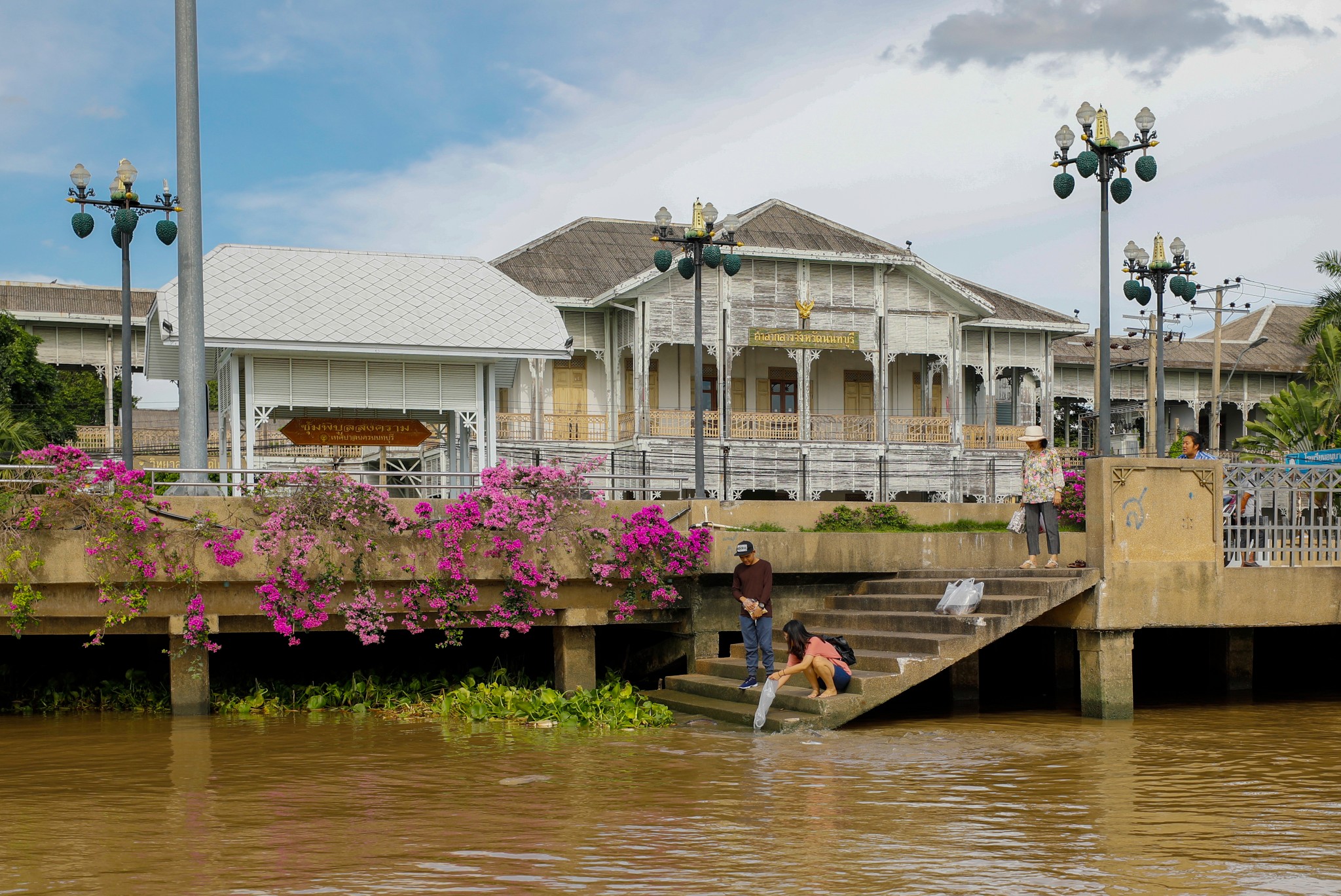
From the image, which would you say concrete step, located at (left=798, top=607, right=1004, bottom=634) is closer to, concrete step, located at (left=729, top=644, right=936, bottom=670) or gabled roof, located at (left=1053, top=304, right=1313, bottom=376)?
concrete step, located at (left=729, top=644, right=936, bottom=670)

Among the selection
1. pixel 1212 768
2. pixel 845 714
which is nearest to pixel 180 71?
pixel 845 714

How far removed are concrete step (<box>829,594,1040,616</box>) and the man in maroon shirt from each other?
1.82 metres

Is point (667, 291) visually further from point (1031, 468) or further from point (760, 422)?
point (1031, 468)

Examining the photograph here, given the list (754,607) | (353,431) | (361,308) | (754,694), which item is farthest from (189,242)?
(754,694)

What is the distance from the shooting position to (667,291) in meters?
34.8

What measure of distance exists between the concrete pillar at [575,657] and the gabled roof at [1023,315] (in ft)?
85.4

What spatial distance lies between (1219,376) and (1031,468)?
125 ft

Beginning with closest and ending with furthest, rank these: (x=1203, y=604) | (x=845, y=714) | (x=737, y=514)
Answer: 1. (x=845, y=714)
2. (x=1203, y=604)
3. (x=737, y=514)

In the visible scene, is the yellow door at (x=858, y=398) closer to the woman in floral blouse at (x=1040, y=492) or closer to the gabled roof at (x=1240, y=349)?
the gabled roof at (x=1240, y=349)

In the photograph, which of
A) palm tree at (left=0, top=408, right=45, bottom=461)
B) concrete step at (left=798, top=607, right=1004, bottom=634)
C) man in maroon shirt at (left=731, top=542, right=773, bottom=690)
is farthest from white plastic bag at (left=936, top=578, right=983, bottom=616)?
palm tree at (left=0, top=408, right=45, bottom=461)

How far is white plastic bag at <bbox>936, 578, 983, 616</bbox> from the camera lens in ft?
47.3

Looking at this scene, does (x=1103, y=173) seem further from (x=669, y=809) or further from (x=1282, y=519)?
(x=669, y=809)

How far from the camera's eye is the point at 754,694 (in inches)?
556

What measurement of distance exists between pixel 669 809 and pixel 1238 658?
36.6ft
